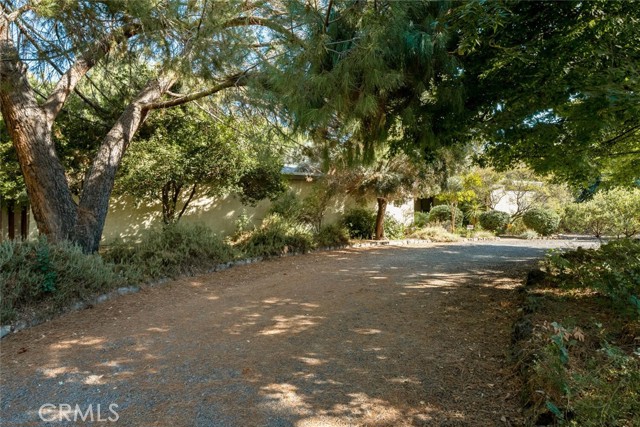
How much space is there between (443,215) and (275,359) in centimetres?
1473

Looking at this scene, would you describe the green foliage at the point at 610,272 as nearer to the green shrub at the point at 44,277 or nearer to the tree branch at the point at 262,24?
the tree branch at the point at 262,24

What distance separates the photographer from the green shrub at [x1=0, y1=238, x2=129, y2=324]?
414cm

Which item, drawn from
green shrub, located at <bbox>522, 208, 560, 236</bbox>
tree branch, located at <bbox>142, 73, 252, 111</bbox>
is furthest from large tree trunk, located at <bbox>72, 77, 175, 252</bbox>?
green shrub, located at <bbox>522, 208, 560, 236</bbox>

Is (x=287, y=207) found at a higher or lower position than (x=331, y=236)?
higher

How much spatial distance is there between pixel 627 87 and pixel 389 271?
502 centimetres

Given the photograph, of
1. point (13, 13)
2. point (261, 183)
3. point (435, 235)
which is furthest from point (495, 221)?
point (13, 13)

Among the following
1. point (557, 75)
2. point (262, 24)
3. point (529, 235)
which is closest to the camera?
point (557, 75)

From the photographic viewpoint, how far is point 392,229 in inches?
548

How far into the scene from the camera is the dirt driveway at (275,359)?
241 centimetres

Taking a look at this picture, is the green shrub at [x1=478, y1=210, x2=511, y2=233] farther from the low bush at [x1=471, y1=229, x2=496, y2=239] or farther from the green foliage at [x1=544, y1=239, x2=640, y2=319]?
the green foliage at [x1=544, y1=239, x2=640, y2=319]

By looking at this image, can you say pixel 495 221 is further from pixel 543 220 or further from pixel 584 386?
pixel 584 386

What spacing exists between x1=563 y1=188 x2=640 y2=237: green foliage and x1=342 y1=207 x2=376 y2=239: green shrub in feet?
22.8

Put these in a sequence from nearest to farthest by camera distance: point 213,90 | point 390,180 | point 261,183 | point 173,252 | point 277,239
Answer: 1. point 213,90
2. point 173,252
3. point 277,239
4. point 261,183
5. point 390,180

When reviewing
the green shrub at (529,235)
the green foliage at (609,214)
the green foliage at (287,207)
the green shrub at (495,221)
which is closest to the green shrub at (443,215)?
the green shrub at (495,221)
